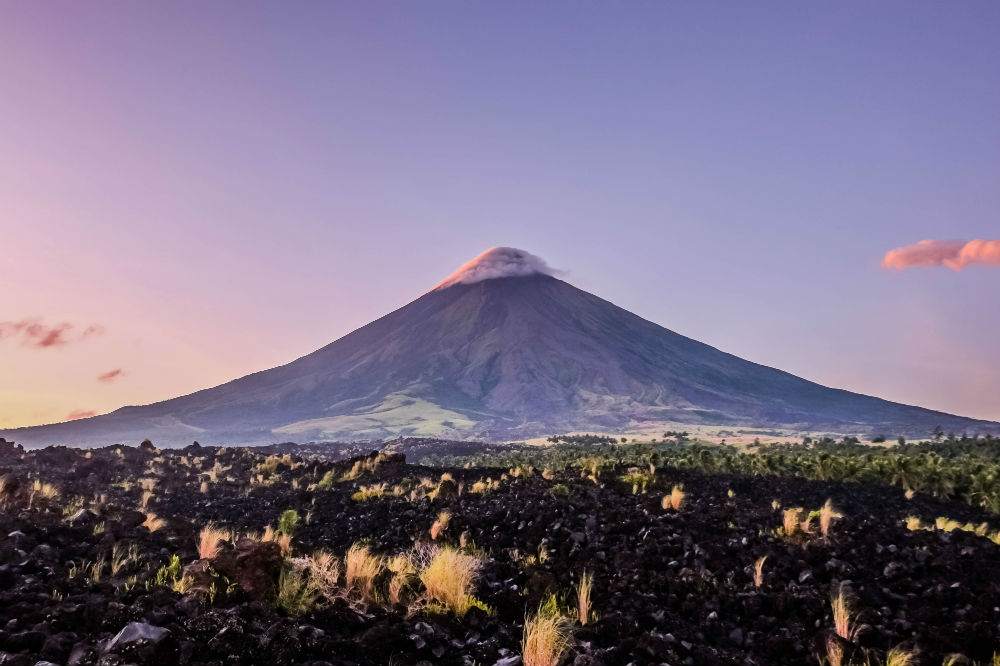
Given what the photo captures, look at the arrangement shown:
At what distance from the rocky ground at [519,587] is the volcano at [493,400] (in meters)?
94.6

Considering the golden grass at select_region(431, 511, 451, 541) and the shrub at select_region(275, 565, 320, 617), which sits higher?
the shrub at select_region(275, 565, 320, 617)

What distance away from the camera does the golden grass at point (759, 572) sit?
711cm

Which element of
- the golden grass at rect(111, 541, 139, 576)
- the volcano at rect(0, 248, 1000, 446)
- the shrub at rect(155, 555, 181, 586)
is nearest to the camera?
the shrub at rect(155, 555, 181, 586)

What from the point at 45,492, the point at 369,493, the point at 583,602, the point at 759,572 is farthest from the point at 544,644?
the point at 45,492

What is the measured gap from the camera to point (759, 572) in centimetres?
723

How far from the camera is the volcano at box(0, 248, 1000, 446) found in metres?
125

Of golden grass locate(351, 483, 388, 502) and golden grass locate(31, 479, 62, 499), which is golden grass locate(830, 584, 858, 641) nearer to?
golden grass locate(351, 483, 388, 502)

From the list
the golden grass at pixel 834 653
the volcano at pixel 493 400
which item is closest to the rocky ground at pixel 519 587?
the golden grass at pixel 834 653

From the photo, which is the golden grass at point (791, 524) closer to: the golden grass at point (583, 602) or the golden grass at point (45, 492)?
the golden grass at point (583, 602)

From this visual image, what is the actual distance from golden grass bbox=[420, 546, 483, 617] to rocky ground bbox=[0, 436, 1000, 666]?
137 mm

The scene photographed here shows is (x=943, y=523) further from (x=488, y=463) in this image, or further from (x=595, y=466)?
(x=488, y=463)

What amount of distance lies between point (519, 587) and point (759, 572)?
2892 millimetres

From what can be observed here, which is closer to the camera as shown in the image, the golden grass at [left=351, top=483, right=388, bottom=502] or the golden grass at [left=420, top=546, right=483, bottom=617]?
the golden grass at [left=420, top=546, right=483, bottom=617]

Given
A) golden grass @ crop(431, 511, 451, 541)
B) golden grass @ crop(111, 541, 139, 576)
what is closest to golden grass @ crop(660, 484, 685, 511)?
golden grass @ crop(431, 511, 451, 541)
